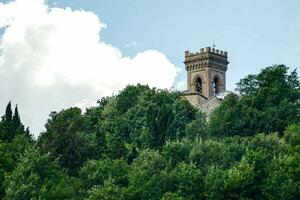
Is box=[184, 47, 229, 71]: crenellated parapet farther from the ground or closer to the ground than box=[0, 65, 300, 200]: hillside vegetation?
farther from the ground

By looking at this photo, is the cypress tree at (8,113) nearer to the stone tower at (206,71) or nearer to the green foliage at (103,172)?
the green foliage at (103,172)

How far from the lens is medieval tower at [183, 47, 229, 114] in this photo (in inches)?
4788

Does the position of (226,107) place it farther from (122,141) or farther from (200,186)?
(200,186)

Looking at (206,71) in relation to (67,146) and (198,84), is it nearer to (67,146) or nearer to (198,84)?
(198,84)

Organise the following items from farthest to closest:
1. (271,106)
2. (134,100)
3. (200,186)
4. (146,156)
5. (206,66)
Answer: (206,66) → (134,100) → (271,106) → (146,156) → (200,186)

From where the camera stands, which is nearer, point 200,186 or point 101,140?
point 200,186

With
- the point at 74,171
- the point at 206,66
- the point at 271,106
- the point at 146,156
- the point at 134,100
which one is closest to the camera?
the point at 146,156

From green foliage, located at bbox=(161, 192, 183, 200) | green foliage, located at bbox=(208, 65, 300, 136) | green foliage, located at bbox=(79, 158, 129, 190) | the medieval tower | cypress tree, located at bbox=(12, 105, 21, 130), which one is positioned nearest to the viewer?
green foliage, located at bbox=(161, 192, 183, 200)

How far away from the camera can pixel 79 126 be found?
7894 centimetres

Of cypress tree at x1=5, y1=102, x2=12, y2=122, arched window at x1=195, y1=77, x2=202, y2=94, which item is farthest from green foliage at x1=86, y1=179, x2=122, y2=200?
arched window at x1=195, y1=77, x2=202, y2=94

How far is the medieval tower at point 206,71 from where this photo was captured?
122 metres

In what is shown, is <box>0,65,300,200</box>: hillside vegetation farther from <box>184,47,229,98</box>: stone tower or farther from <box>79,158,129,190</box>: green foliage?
<box>184,47,229,98</box>: stone tower

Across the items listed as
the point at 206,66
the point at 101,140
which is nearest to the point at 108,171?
the point at 101,140

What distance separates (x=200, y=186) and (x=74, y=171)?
14.3 metres
